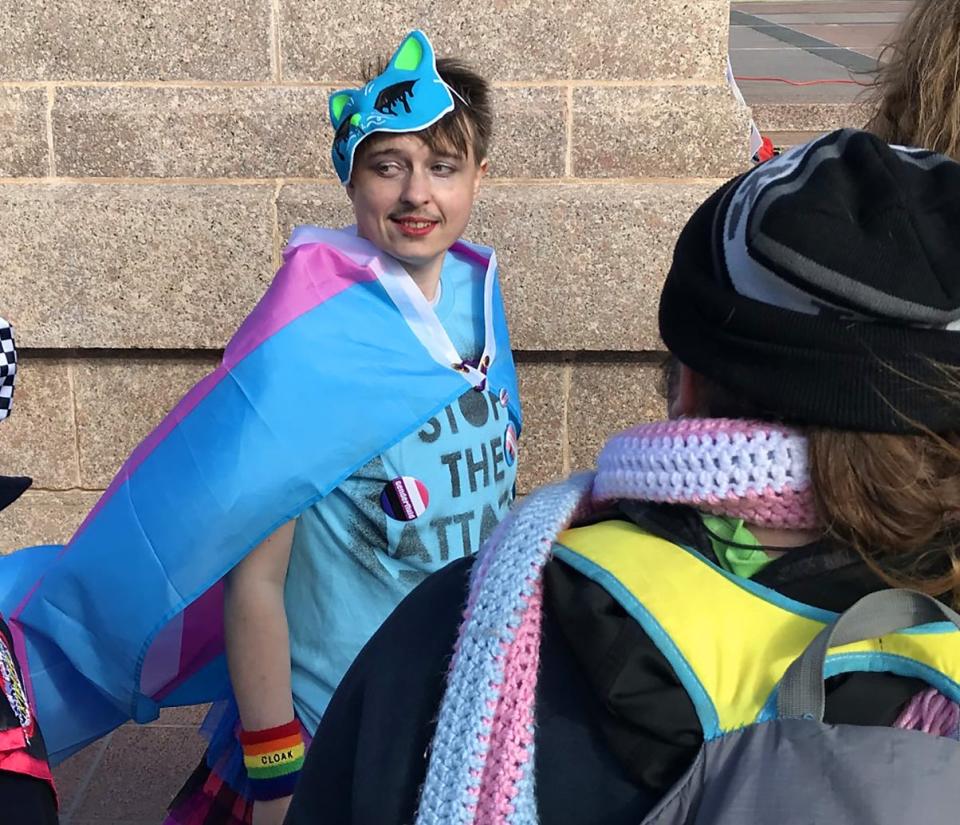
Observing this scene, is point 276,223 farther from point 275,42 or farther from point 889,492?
point 889,492

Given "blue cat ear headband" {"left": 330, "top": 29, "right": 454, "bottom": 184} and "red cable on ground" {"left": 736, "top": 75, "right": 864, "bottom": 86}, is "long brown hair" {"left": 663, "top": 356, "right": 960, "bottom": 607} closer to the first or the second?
"blue cat ear headband" {"left": 330, "top": 29, "right": 454, "bottom": 184}

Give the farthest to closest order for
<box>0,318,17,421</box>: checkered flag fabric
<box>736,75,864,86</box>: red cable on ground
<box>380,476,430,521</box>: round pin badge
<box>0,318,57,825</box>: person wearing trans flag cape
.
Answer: <box>736,75,864,86</box>: red cable on ground → <box>380,476,430,521</box>: round pin badge → <box>0,318,17,421</box>: checkered flag fabric → <box>0,318,57,825</box>: person wearing trans flag cape

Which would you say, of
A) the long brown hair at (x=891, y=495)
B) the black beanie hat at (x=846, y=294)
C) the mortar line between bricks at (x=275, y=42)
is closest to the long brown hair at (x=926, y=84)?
the black beanie hat at (x=846, y=294)

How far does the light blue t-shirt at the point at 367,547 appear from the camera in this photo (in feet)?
7.25

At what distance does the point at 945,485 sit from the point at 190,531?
1.47 m

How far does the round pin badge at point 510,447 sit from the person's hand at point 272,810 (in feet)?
2.55

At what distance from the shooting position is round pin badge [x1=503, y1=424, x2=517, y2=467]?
239 cm

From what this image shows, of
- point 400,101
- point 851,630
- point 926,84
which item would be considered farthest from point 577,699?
point 400,101

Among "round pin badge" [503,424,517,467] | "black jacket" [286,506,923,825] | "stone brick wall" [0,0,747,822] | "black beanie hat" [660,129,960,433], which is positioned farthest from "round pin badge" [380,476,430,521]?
"stone brick wall" [0,0,747,822]

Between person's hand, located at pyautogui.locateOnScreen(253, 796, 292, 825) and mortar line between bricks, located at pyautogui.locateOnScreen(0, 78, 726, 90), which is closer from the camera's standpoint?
person's hand, located at pyautogui.locateOnScreen(253, 796, 292, 825)

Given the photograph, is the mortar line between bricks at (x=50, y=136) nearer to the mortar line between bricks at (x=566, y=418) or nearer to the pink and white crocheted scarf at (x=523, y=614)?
the mortar line between bricks at (x=566, y=418)

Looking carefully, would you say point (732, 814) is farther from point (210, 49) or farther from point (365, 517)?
point (210, 49)

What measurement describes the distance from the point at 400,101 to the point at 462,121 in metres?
0.15

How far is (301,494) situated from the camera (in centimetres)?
215
